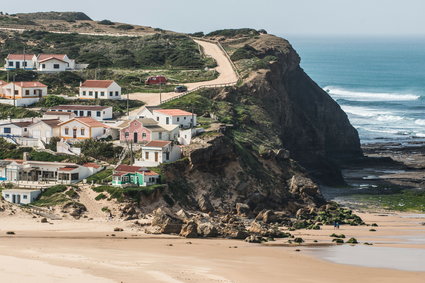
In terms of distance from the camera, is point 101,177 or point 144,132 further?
point 144,132

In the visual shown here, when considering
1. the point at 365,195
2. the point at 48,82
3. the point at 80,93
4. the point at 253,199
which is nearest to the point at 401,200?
the point at 365,195

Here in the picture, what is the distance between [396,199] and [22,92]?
31.8 m

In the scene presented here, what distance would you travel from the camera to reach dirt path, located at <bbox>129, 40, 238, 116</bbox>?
8256 centimetres

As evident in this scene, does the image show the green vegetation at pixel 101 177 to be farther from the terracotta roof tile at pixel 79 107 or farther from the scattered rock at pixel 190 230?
the terracotta roof tile at pixel 79 107

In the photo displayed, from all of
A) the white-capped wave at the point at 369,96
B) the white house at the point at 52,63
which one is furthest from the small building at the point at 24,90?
the white-capped wave at the point at 369,96

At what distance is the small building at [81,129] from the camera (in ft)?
227

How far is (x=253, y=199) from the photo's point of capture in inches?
2544

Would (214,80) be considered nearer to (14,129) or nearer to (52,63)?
(52,63)

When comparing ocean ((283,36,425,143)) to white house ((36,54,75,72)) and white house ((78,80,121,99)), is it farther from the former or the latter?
white house ((78,80,121,99))

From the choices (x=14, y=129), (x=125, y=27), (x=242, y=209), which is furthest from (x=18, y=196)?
(x=125, y=27)

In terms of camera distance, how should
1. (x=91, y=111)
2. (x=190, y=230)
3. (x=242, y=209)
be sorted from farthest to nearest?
1. (x=91, y=111)
2. (x=242, y=209)
3. (x=190, y=230)

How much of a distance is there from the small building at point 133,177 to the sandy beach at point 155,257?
421 cm

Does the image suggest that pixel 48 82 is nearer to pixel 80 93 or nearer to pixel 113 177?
pixel 80 93

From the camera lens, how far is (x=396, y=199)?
73000mm
